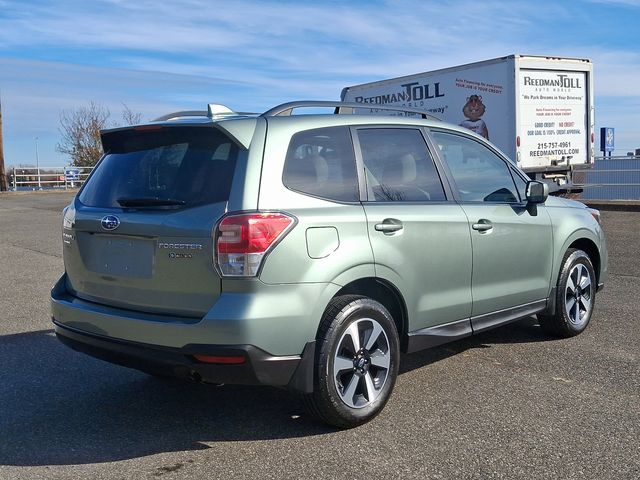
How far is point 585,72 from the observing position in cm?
1681

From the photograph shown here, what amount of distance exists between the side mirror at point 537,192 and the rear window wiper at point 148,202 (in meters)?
2.86

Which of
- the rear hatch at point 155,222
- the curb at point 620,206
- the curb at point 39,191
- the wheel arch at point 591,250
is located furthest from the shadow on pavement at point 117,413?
the curb at point 39,191

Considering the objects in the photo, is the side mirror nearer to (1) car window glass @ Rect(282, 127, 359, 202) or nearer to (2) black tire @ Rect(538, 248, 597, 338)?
(2) black tire @ Rect(538, 248, 597, 338)

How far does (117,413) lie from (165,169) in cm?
160

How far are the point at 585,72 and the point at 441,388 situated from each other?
1409 centimetres

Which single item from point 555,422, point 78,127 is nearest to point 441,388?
point 555,422

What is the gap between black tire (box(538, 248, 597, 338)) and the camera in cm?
590

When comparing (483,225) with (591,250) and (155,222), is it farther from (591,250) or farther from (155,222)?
(155,222)

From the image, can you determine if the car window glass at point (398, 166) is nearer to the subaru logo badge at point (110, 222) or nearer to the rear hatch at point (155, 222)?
the rear hatch at point (155, 222)

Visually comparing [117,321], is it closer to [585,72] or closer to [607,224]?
[607,224]

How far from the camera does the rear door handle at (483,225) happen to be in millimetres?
→ 4994

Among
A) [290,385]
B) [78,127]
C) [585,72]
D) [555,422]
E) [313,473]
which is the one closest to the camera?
[313,473]

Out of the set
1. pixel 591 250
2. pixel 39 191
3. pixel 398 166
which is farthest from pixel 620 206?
pixel 39 191

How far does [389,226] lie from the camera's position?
14.1 ft
